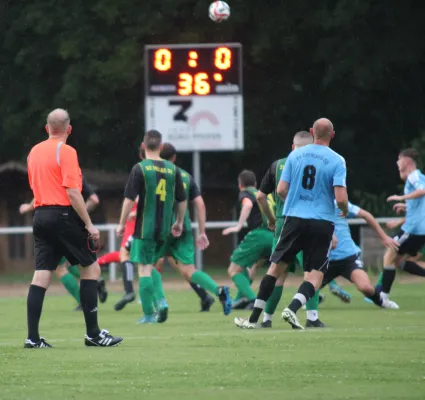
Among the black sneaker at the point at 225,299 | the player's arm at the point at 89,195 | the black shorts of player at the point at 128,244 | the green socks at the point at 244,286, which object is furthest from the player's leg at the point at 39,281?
the black shorts of player at the point at 128,244

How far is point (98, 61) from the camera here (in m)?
38.8

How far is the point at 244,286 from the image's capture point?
18.9m

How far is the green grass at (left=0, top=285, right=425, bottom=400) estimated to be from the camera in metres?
8.90

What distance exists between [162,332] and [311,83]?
84.1 feet

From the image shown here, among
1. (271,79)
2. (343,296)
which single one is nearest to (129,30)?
(271,79)

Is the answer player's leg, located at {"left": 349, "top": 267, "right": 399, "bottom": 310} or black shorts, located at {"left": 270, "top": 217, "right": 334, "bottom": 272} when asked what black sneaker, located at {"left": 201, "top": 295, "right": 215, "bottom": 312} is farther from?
black shorts, located at {"left": 270, "top": 217, "right": 334, "bottom": 272}

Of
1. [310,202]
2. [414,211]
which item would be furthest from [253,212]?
[310,202]

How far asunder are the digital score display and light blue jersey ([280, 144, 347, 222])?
494 inches

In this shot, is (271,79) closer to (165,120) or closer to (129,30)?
(129,30)

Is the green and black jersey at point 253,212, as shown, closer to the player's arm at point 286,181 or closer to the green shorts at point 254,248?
the green shorts at point 254,248

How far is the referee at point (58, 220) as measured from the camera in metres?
12.0

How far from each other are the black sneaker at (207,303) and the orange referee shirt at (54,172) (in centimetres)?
642

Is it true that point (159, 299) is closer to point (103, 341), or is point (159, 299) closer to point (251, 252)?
point (251, 252)

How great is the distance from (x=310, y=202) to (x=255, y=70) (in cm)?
2612
